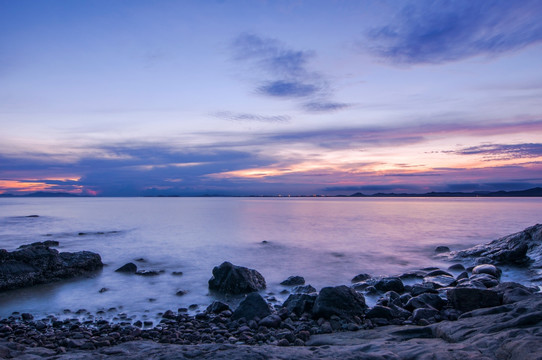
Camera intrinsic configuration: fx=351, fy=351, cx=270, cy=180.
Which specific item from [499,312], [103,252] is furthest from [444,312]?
[103,252]

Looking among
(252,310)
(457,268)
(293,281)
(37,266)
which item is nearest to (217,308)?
(252,310)

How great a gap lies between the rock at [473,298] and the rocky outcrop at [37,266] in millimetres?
13735

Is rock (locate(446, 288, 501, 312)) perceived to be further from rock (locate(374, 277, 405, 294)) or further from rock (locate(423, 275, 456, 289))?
rock (locate(423, 275, 456, 289))

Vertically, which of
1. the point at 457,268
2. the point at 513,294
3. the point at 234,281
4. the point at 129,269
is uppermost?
the point at 513,294

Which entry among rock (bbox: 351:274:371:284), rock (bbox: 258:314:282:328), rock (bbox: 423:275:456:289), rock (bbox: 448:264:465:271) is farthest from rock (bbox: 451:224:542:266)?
rock (bbox: 258:314:282:328)

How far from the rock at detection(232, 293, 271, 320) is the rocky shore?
0.03 metres

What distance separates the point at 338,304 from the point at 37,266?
1147cm

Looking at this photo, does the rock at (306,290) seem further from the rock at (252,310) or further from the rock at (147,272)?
the rock at (147,272)

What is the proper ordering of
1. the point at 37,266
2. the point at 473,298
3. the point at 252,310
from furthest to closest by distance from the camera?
the point at 37,266, the point at 252,310, the point at 473,298

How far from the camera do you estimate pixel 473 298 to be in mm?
7902

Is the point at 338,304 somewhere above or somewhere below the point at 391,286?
above

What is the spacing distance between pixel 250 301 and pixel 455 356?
5314 mm

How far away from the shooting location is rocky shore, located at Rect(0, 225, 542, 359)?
511 cm

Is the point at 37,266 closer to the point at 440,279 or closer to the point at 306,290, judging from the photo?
the point at 306,290
